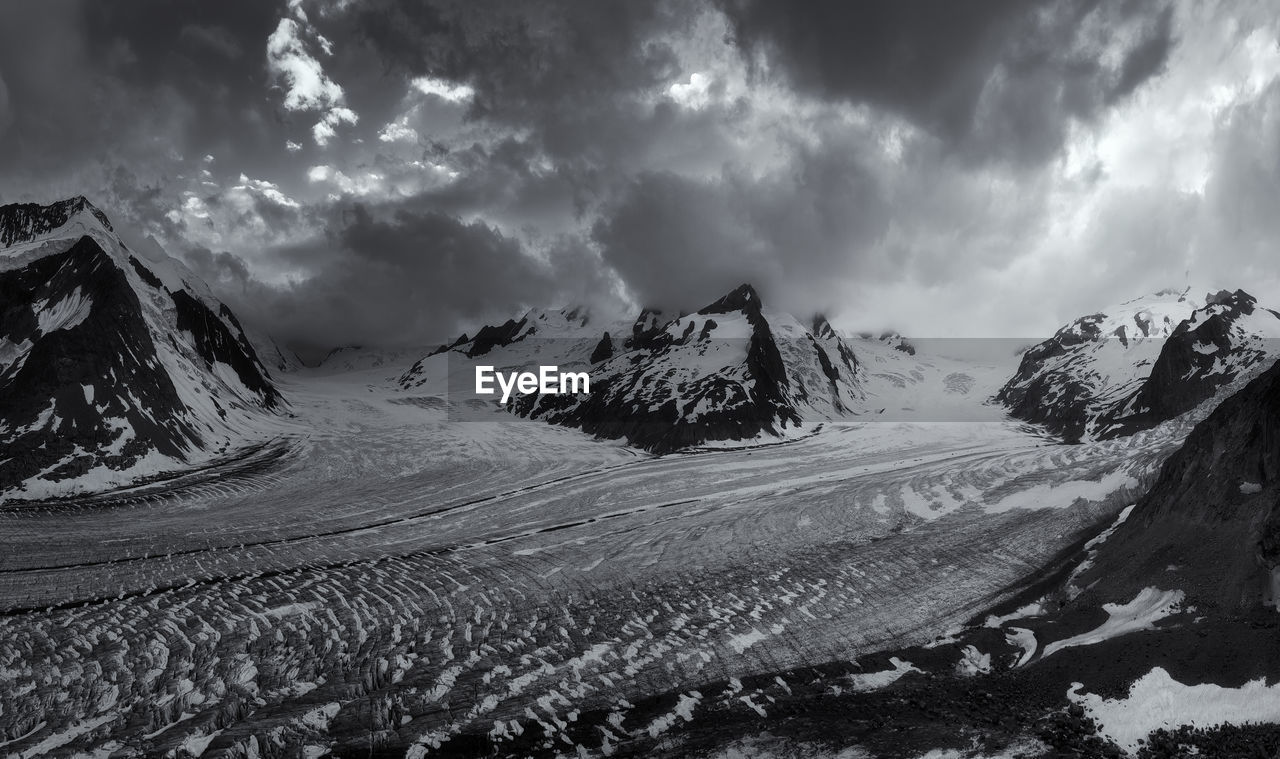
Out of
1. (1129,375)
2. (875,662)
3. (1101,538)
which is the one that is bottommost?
(875,662)

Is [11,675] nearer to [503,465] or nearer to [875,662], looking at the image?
[875,662]

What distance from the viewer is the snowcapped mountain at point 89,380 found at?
4606 cm

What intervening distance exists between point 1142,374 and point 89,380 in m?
163

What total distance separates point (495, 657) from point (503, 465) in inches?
1793

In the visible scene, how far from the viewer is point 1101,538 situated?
29.7m

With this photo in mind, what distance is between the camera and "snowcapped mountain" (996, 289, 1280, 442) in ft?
280

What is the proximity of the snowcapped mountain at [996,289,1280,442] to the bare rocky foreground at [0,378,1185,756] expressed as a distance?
45619mm

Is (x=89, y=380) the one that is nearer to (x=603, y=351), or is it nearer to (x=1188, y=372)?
(x=603, y=351)

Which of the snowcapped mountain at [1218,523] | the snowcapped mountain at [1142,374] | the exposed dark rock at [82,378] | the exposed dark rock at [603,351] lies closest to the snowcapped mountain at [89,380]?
the exposed dark rock at [82,378]

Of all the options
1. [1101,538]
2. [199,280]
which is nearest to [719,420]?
[1101,538]

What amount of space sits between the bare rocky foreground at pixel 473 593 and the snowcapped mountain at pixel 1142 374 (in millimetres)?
45619

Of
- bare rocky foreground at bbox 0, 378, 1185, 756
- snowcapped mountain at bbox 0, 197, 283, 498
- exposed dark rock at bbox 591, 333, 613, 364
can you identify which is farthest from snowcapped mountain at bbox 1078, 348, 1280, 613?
exposed dark rock at bbox 591, 333, 613, 364

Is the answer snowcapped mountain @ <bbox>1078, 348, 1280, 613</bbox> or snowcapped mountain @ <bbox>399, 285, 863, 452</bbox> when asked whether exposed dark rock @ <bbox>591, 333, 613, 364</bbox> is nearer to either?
snowcapped mountain @ <bbox>399, 285, 863, 452</bbox>

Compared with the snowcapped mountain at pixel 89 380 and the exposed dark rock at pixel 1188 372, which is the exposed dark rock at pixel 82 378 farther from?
the exposed dark rock at pixel 1188 372
